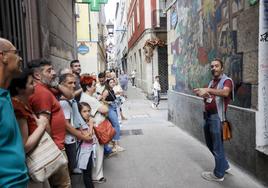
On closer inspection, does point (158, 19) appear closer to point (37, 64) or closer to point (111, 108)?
point (111, 108)

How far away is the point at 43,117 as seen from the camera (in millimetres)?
2309

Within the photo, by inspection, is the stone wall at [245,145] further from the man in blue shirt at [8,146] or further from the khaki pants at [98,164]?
the man in blue shirt at [8,146]

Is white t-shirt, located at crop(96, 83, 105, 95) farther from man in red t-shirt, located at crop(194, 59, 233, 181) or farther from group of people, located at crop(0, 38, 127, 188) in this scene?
man in red t-shirt, located at crop(194, 59, 233, 181)

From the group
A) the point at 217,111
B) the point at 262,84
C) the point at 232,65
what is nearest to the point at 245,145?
the point at 217,111

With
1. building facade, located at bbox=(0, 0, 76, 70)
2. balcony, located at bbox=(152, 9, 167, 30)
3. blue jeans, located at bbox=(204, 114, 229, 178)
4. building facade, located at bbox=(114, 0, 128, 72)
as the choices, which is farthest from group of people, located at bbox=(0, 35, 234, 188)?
building facade, located at bbox=(114, 0, 128, 72)

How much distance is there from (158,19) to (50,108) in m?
14.9

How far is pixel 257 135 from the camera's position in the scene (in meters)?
4.16

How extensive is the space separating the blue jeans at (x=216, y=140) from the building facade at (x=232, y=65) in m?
0.49

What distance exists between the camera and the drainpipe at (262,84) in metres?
3.99

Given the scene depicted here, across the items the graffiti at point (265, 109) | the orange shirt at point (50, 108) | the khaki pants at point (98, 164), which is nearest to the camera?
the orange shirt at point (50, 108)

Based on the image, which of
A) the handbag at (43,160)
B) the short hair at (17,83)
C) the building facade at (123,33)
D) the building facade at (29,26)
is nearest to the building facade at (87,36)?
the building facade at (29,26)

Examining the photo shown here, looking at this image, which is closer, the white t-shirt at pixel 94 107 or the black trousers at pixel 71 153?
the black trousers at pixel 71 153

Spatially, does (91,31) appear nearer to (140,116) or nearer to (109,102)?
(140,116)

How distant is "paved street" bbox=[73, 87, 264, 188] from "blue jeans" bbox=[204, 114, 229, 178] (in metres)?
0.25
